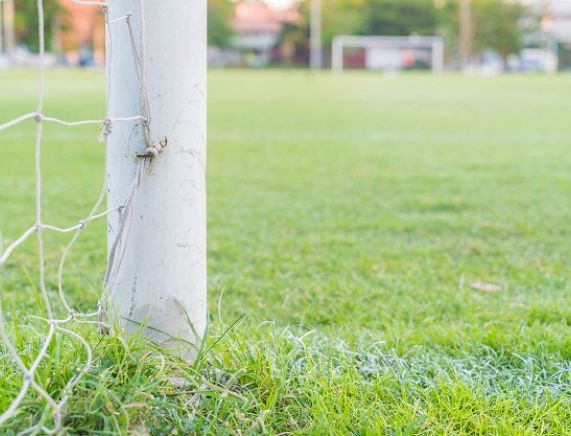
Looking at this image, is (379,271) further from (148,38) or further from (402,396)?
(148,38)

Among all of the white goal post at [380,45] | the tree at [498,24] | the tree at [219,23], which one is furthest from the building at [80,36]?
the tree at [498,24]

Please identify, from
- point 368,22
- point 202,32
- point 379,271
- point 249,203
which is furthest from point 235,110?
point 368,22

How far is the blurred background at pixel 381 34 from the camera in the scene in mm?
58531

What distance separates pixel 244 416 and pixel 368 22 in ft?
221

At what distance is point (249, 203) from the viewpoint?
476 cm

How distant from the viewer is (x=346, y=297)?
9.07ft

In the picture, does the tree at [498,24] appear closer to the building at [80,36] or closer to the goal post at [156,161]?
the building at [80,36]

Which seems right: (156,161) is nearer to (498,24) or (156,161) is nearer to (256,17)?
(498,24)

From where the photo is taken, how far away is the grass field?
1562mm

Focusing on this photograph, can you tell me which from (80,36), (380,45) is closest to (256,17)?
(80,36)

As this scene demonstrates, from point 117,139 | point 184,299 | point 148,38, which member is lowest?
point 184,299

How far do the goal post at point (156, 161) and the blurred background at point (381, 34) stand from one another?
2189 inches

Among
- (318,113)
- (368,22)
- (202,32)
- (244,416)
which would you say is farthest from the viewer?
(368,22)

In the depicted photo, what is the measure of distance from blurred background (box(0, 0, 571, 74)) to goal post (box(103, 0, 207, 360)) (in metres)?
55.6
